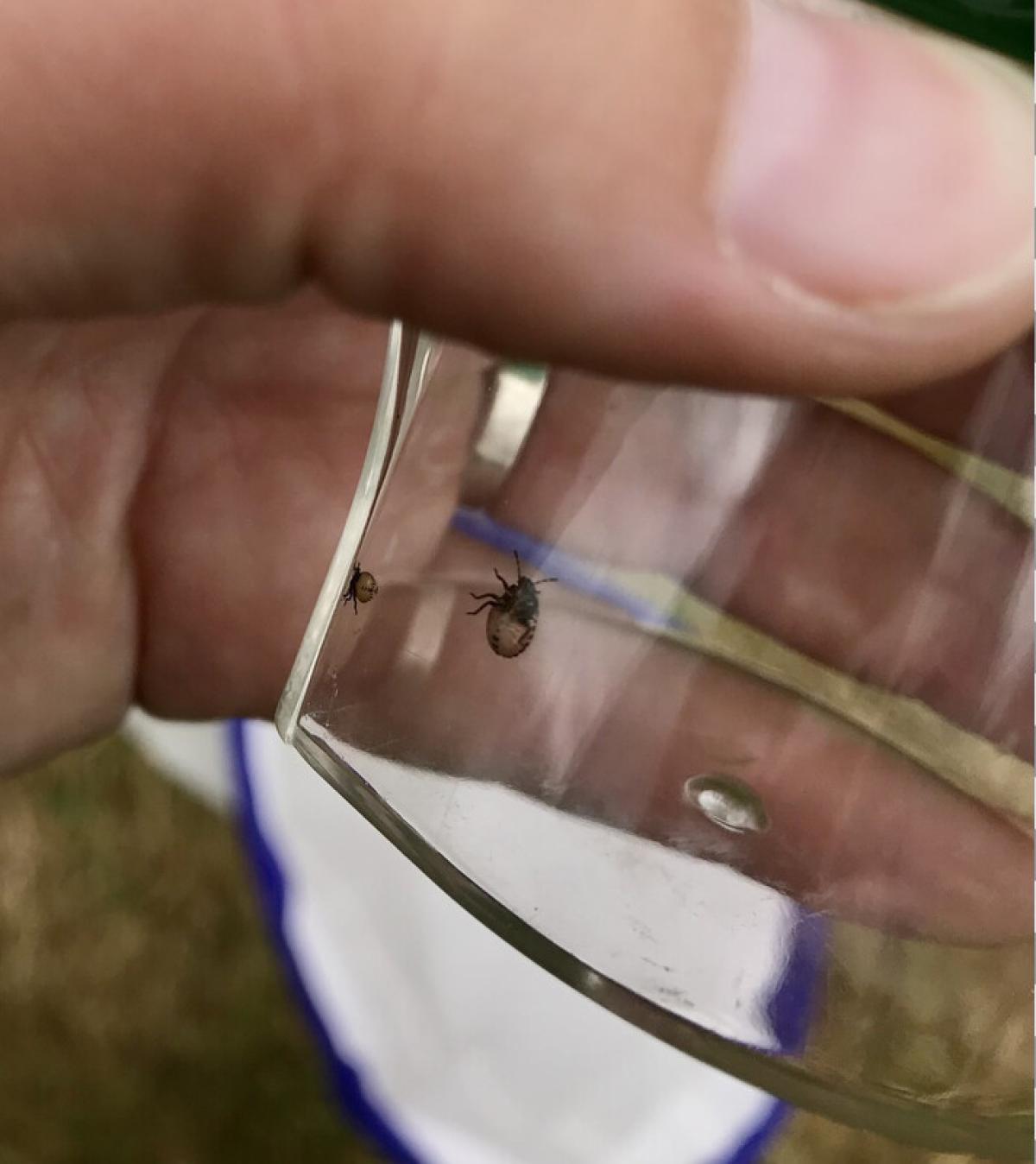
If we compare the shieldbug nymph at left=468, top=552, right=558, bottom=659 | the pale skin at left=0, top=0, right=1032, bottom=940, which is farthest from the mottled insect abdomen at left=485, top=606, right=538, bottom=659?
the pale skin at left=0, top=0, right=1032, bottom=940

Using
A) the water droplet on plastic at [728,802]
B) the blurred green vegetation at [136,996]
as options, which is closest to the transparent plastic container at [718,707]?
the water droplet on plastic at [728,802]

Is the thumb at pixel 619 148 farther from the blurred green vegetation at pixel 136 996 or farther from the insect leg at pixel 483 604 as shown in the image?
the blurred green vegetation at pixel 136 996

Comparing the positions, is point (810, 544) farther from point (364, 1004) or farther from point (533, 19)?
point (364, 1004)

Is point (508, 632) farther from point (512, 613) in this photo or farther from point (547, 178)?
point (547, 178)

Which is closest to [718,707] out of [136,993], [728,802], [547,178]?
[728,802]

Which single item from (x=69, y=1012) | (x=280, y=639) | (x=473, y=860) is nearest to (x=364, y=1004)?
(x=69, y=1012)

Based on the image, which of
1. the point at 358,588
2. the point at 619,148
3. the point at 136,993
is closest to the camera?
the point at 619,148

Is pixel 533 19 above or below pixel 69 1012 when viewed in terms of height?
above
